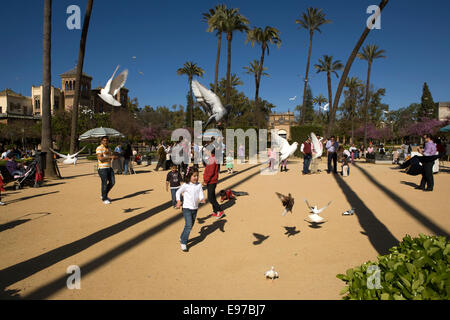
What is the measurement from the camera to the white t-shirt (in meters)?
4.76

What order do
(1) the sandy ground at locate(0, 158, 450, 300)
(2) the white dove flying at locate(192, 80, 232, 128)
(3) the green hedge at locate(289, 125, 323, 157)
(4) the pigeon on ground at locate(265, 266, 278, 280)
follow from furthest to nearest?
(3) the green hedge at locate(289, 125, 323, 157)
(2) the white dove flying at locate(192, 80, 232, 128)
(4) the pigeon on ground at locate(265, 266, 278, 280)
(1) the sandy ground at locate(0, 158, 450, 300)

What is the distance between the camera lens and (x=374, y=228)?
5.67 metres

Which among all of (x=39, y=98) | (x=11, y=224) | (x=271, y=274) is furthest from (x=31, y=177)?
(x=39, y=98)

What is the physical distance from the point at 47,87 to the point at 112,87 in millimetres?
5544

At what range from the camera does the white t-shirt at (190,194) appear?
15.6 feet

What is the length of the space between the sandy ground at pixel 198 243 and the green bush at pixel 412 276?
3.65 feet

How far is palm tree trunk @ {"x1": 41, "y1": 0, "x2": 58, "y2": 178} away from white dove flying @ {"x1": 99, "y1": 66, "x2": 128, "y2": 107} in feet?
17.3

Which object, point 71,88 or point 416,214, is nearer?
point 416,214

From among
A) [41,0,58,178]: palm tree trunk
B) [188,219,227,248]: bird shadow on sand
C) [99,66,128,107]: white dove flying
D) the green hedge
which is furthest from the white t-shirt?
the green hedge

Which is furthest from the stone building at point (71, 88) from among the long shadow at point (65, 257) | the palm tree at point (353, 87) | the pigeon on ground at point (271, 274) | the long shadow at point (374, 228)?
the pigeon on ground at point (271, 274)

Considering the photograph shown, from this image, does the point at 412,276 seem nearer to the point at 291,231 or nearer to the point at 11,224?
the point at 291,231

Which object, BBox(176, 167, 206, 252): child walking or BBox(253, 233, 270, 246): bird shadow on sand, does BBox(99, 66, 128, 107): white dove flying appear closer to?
BBox(176, 167, 206, 252): child walking
